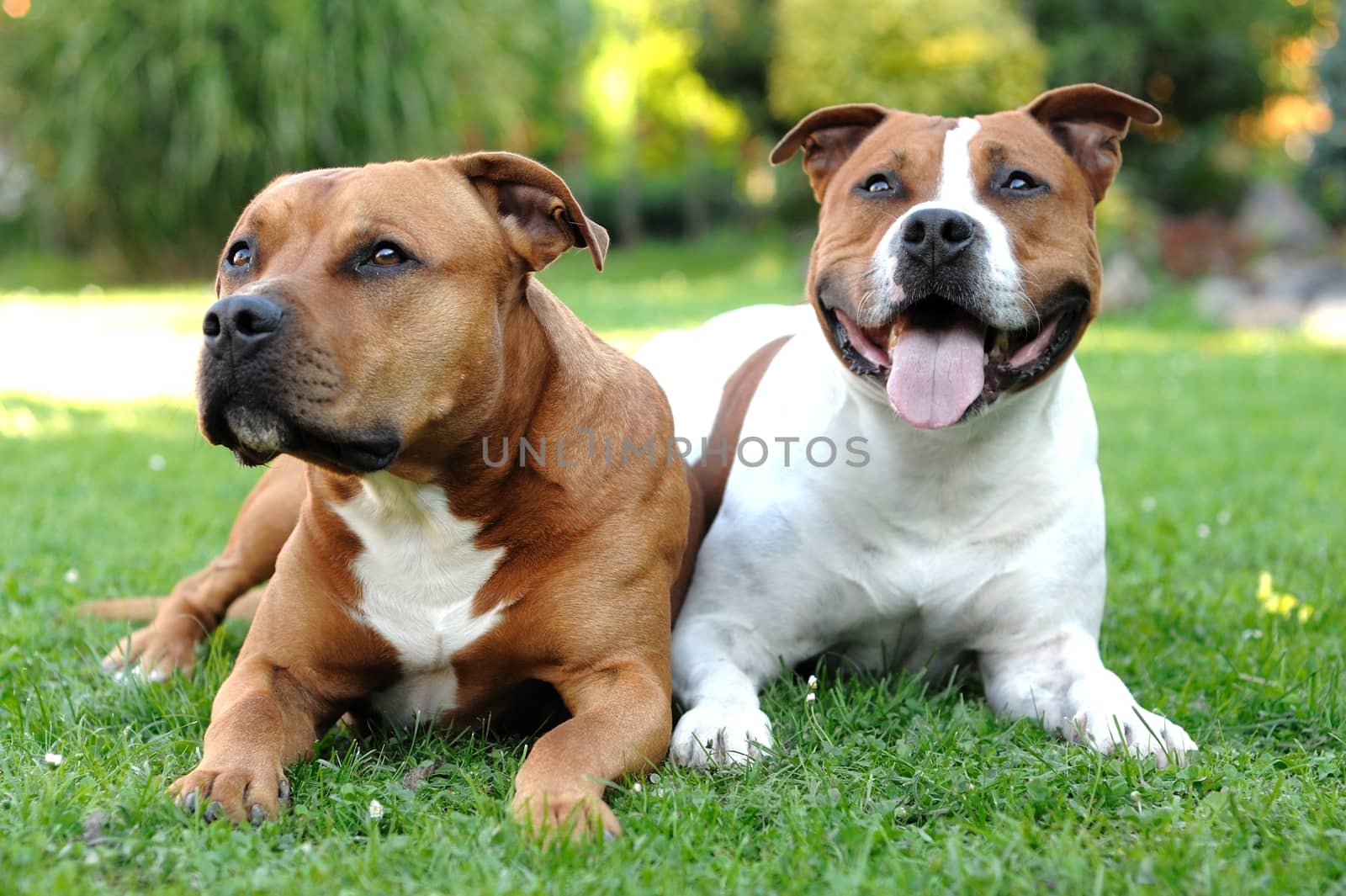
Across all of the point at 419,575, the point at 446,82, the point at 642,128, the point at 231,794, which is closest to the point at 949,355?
the point at 419,575

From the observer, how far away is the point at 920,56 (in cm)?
2139

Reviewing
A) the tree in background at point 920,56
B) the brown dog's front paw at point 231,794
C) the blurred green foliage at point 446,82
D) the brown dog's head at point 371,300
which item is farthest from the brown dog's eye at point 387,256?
the tree in background at point 920,56

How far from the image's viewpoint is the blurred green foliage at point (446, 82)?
61.0ft

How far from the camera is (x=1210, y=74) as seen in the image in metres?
25.3

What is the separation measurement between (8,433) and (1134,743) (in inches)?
270

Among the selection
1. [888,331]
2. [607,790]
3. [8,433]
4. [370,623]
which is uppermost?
[888,331]

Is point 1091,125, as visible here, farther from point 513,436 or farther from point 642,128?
point 642,128

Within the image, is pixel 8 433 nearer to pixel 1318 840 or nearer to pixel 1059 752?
pixel 1059 752

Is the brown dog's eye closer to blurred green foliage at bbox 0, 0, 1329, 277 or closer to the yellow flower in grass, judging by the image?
the yellow flower in grass

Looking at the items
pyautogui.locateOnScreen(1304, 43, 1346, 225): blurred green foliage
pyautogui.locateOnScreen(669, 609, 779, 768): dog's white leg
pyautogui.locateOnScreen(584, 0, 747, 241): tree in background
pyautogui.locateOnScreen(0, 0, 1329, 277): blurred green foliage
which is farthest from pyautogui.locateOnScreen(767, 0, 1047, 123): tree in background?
pyautogui.locateOnScreen(669, 609, 779, 768): dog's white leg

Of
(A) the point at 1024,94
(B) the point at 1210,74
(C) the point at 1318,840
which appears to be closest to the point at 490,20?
(A) the point at 1024,94

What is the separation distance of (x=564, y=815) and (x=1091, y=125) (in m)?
2.66

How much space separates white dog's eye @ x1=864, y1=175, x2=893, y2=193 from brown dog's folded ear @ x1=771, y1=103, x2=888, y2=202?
0.33 m

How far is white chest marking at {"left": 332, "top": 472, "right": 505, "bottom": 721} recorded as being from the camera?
132 inches
